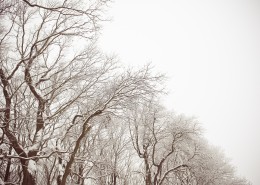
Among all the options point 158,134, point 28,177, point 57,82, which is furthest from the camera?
point 158,134

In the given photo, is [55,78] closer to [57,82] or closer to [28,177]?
[57,82]

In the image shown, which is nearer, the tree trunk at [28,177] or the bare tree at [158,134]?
the tree trunk at [28,177]

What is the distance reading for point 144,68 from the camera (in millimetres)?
8938

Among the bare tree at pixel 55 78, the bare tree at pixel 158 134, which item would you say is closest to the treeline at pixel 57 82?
the bare tree at pixel 55 78

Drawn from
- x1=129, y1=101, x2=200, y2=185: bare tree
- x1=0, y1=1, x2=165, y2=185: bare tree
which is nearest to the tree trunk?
x1=0, y1=1, x2=165, y2=185: bare tree

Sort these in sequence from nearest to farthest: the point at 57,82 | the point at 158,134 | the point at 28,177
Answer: the point at 28,177
the point at 57,82
the point at 158,134

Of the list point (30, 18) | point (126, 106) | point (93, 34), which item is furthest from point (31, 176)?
point (30, 18)

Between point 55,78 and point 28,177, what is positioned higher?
point 55,78

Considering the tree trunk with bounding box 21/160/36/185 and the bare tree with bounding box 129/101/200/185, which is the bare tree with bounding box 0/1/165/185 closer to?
the tree trunk with bounding box 21/160/36/185

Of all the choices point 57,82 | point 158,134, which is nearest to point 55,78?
point 57,82

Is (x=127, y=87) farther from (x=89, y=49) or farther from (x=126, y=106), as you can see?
(x=89, y=49)

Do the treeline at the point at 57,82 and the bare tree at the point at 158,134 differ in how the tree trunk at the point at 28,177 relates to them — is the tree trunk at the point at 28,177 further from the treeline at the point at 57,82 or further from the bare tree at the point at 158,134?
the bare tree at the point at 158,134

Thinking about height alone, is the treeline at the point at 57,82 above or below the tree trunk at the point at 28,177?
above

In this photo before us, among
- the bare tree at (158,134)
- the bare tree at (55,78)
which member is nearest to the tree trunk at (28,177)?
the bare tree at (55,78)
